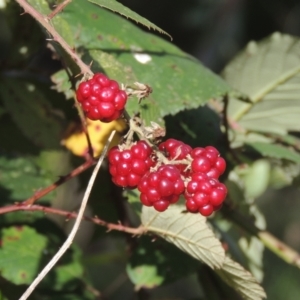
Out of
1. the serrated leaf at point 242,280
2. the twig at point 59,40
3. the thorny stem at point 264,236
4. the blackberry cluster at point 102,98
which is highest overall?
the twig at point 59,40

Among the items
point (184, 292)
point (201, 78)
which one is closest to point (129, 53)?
point (201, 78)

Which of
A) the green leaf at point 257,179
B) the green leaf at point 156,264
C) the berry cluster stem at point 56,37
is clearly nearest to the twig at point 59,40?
the berry cluster stem at point 56,37

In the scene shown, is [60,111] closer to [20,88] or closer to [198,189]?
[20,88]

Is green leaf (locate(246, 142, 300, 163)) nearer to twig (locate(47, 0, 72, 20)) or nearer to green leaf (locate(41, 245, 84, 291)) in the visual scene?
green leaf (locate(41, 245, 84, 291))

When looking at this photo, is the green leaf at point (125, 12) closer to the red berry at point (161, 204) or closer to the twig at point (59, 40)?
the twig at point (59, 40)

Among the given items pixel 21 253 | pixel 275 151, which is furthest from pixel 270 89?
pixel 21 253

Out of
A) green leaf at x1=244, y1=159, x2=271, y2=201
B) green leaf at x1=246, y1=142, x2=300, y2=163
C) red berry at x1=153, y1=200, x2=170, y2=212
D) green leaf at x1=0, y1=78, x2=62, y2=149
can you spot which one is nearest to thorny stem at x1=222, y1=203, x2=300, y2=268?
green leaf at x1=246, y1=142, x2=300, y2=163

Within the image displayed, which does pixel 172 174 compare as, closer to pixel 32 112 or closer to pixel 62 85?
pixel 62 85
